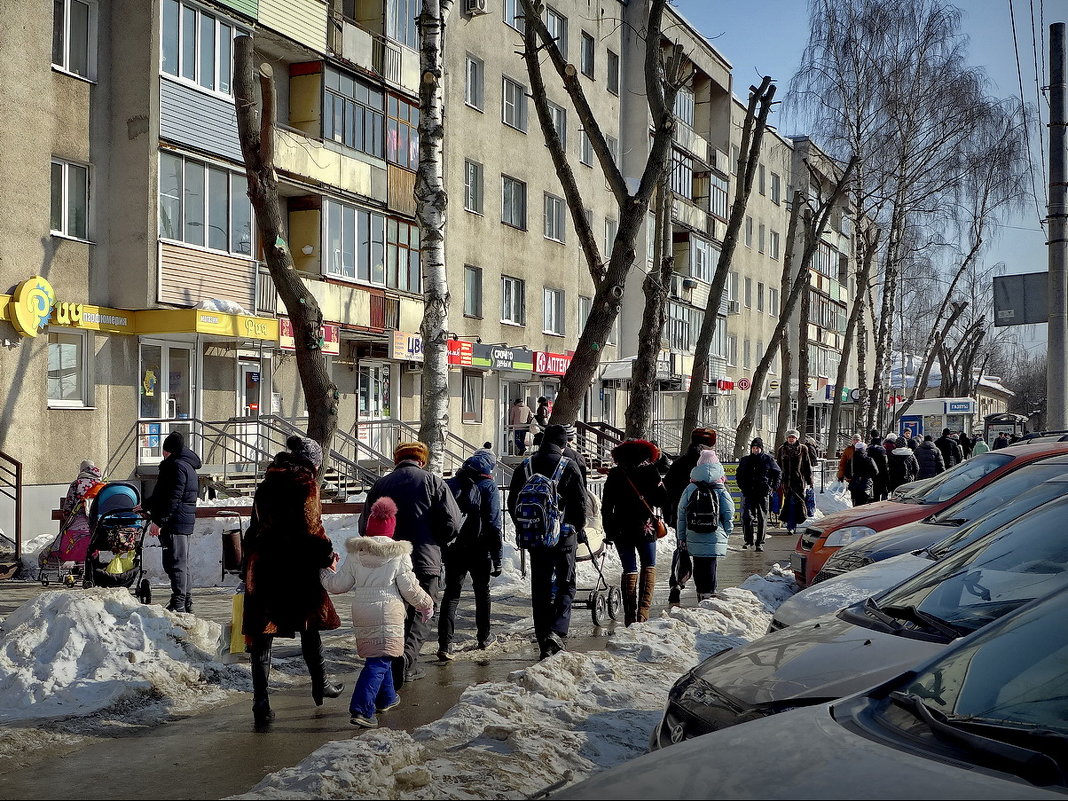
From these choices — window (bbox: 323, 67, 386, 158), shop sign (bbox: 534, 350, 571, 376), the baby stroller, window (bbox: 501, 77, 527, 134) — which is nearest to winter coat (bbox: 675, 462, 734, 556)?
the baby stroller

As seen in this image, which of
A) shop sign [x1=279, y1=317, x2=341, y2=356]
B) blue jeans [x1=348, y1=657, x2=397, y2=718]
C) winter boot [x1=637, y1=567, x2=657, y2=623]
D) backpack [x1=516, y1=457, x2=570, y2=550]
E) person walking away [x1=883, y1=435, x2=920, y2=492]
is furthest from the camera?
person walking away [x1=883, y1=435, x2=920, y2=492]

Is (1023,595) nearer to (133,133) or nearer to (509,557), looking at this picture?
(509,557)

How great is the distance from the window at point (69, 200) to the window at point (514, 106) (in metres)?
14.0

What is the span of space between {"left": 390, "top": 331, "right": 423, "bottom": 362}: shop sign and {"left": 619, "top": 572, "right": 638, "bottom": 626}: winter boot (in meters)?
14.1

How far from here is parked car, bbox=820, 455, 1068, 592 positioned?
819 centimetres

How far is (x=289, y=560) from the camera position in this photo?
636cm

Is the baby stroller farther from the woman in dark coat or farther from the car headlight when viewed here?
the car headlight

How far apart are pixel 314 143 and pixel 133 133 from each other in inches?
173

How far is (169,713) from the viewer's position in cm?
→ 642

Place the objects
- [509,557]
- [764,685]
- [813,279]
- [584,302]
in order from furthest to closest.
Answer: [813,279], [584,302], [509,557], [764,685]

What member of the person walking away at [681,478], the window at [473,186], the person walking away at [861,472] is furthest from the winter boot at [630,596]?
the window at [473,186]

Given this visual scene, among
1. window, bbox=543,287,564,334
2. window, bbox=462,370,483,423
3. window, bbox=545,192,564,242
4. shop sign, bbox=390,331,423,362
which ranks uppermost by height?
window, bbox=545,192,564,242

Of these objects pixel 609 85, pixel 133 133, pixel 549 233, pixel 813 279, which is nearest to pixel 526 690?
pixel 133 133

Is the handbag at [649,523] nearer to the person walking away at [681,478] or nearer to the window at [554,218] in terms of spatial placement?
the person walking away at [681,478]
